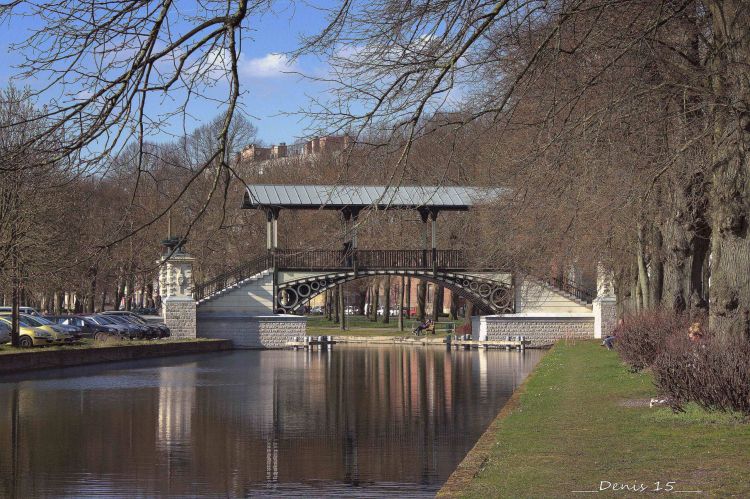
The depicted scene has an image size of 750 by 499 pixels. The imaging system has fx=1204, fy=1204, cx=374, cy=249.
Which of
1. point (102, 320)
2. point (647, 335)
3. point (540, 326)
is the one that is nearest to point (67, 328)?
point (102, 320)

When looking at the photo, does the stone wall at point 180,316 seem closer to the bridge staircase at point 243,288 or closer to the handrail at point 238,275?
the bridge staircase at point 243,288

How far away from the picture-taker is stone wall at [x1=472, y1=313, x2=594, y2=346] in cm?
6200

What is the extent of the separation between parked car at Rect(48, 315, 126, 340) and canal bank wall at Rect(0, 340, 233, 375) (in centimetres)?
333

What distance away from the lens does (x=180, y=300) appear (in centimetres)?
5934

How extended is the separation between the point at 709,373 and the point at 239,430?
26.4ft

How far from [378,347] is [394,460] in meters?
45.6

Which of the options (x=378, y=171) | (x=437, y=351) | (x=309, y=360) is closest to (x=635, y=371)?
(x=378, y=171)

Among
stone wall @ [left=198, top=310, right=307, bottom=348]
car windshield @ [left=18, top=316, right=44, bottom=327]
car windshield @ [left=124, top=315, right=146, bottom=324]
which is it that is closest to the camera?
car windshield @ [left=18, top=316, right=44, bottom=327]

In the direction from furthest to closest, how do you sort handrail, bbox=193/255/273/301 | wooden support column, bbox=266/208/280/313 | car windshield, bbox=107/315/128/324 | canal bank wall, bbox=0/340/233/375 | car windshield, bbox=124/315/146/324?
handrail, bbox=193/255/273/301
wooden support column, bbox=266/208/280/313
car windshield, bbox=124/315/146/324
car windshield, bbox=107/315/128/324
canal bank wall, bbox=0/340/233/375

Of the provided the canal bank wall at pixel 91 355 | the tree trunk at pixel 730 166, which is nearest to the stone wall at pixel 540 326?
the canal bank wall at pixel 91 355

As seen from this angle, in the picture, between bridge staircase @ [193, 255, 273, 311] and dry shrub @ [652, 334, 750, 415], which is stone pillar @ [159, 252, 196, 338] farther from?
dry shrub @ [652, 334, 750, 415]

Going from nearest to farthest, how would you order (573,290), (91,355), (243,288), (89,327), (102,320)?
(91,355), (89,327), (102,320), (243,288), (573,290)

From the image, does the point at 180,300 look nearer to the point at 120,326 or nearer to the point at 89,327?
the point at 120,326

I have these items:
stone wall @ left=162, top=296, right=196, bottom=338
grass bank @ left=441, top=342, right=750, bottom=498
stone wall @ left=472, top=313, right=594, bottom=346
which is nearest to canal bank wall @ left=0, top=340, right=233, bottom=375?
stone wall @ left=162, top=296, right=196, bottom=338
